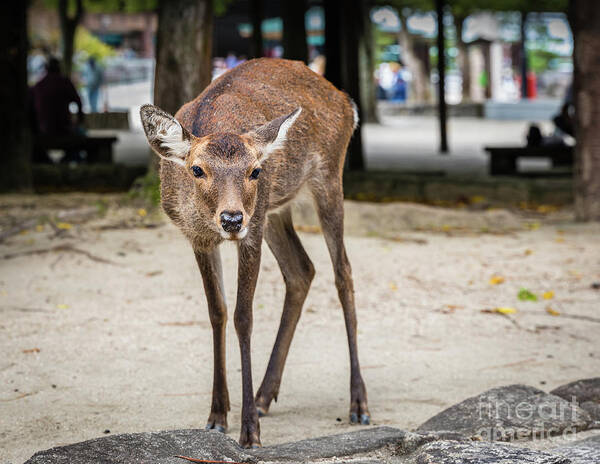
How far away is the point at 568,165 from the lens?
13.0 m

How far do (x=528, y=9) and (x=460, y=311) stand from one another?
74.5 feet

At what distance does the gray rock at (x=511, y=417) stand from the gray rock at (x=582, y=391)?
0.21 metres

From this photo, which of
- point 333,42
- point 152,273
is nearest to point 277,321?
point 152,273

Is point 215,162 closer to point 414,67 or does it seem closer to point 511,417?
point 511,417

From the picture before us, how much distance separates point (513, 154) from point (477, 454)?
30.2 feet

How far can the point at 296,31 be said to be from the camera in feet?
42.4

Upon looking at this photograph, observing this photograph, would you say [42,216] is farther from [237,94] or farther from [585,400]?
[585,400]

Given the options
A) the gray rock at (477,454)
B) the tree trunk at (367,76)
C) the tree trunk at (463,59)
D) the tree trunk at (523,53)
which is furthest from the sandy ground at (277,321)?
the tree trunk at (463,59)

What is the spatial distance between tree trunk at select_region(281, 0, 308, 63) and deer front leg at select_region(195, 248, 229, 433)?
359 inches

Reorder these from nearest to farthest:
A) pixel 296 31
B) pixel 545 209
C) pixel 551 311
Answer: pixel 551 311 → pixel 545 209 → pixel 296 31

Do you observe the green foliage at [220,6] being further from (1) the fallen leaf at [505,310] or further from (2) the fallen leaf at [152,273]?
(1) the fallen leaf at [505,310]

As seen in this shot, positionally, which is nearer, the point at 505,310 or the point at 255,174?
the point at 255,174

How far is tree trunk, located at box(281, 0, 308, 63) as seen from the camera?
42.3 ft

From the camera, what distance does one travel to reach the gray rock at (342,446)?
3172mm
